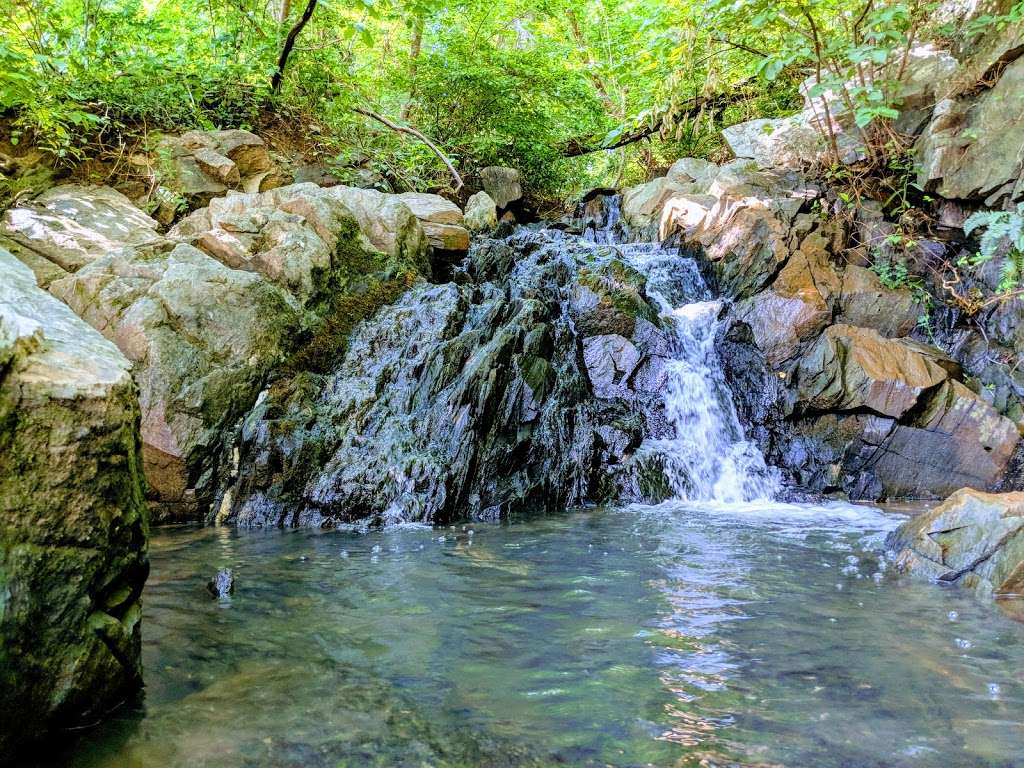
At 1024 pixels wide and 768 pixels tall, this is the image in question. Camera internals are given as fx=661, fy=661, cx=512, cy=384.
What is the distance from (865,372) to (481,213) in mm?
8184

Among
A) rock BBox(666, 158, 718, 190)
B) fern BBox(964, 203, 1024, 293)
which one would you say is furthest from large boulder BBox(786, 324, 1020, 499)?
rock BBox(666, 158, 718, 190)

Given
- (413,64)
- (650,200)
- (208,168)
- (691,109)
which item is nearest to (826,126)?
(650,200)

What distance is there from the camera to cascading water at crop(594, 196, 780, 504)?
8547 mm

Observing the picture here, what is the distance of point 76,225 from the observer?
930 centimetres

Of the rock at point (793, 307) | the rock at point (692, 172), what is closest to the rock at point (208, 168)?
the rock at point (692, 172)

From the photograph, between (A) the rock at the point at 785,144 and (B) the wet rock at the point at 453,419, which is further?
(A) the rock at the point at 785,144

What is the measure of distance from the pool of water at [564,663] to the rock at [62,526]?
261mm

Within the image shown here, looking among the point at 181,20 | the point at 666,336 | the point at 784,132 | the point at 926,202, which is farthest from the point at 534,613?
the point at 181,20

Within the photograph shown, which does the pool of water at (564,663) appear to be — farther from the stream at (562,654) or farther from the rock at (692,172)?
the rock at (692,172)

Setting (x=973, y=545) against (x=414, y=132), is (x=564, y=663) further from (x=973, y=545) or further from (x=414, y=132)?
(x=414, y=132)

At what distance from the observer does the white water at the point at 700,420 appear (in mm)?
8539

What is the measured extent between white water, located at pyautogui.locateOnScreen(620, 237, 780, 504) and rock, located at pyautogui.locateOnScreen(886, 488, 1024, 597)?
3202 millimetres

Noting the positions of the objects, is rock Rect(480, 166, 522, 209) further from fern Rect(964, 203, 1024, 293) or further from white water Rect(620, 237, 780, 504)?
fern Rect(964, 203, 1024, 293)

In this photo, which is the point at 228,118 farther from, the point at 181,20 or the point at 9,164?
the point at 9,164
